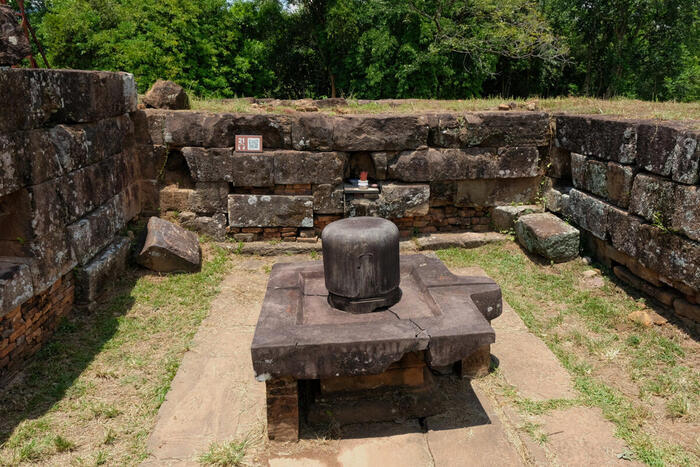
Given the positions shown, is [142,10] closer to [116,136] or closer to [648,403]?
[116,136]

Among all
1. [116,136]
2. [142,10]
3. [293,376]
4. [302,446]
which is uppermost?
[142,10]

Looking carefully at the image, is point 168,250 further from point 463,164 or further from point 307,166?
point 463,164

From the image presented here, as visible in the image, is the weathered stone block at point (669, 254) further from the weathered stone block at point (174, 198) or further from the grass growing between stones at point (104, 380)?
the weathered stone block at point (174, 198)

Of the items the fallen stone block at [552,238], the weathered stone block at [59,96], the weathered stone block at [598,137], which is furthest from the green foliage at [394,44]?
the weathered stone block at [59,96]

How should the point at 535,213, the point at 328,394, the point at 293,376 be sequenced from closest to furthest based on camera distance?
1. the point at 293,376
2. the point at 328,394
3. the point at 535,213

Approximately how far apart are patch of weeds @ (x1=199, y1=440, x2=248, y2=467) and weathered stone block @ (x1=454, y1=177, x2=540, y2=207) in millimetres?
5298

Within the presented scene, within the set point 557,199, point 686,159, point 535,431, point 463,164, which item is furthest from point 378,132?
point 535,431

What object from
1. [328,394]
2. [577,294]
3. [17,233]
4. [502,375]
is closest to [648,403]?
[502,375]

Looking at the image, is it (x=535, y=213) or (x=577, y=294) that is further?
(x=535, y=213)

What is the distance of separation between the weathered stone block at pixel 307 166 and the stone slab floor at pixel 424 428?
3.21 metres

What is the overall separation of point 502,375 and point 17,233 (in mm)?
4583

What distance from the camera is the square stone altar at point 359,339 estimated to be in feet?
11.4

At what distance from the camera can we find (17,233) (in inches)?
182

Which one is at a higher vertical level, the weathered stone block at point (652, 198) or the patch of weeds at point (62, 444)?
the weathered stone block at point (652, 198)
